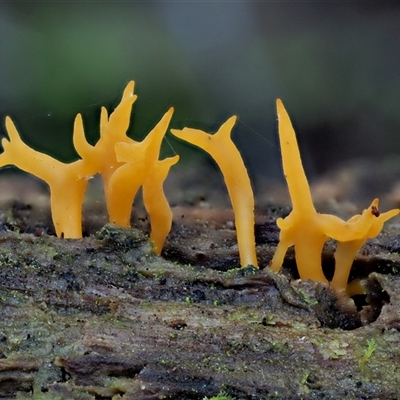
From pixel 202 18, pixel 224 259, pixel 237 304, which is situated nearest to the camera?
pixel 237 304

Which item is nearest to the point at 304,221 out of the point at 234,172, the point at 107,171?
the point at 234,172

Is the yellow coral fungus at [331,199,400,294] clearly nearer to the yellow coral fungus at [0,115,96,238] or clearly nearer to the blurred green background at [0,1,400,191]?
the yellow coral fungus at [0,115,96,238]

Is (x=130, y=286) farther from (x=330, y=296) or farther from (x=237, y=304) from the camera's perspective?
(x=330, y=296)

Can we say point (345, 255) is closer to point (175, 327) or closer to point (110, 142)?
point (175, 327)

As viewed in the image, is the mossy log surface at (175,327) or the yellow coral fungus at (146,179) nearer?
the mossy log surface at (175,327)

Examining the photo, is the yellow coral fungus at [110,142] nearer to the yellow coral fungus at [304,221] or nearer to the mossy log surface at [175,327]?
the mossy log surface at [175,327]

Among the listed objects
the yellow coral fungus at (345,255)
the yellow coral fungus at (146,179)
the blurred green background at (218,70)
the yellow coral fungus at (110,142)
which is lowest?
the yellow coral fungus at (345,255)

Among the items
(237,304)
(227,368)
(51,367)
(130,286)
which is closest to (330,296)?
(237,304)

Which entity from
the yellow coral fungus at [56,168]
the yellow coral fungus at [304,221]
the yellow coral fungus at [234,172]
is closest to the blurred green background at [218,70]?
the yellow coral fungus at [56,168]
